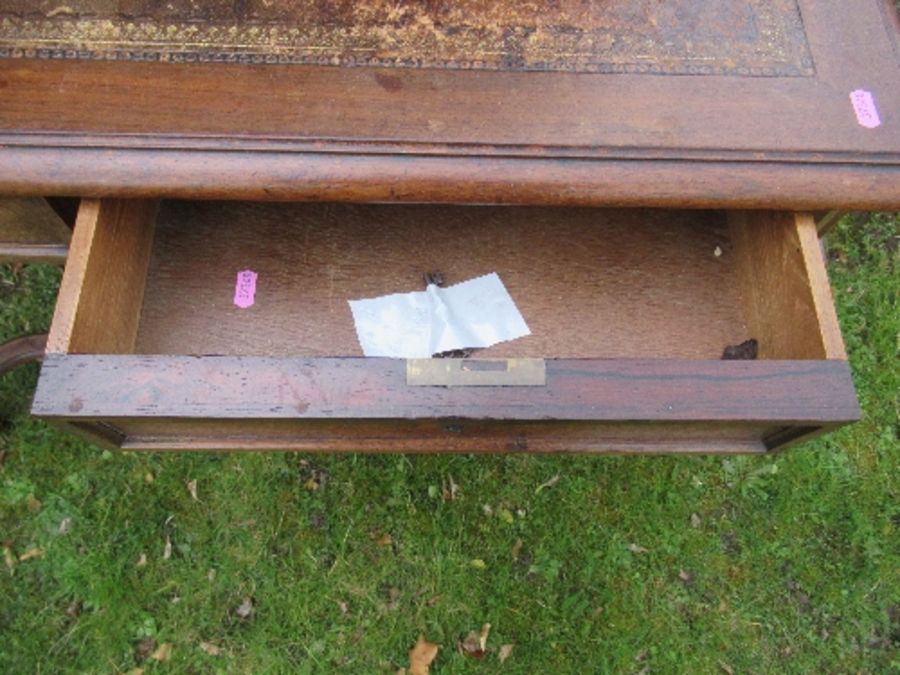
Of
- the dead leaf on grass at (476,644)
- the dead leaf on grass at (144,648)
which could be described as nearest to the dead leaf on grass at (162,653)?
the dead leaf on grass at (144,648)

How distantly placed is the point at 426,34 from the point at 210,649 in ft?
4.53

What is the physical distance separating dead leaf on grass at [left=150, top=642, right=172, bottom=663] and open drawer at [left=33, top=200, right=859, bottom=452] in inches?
26.5

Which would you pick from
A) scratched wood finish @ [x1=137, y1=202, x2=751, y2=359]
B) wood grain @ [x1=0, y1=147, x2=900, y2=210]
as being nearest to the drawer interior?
scratched wood finish @ [x1=137, y1=202, x2=751, y2=359]

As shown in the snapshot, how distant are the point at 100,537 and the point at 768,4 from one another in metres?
1.81

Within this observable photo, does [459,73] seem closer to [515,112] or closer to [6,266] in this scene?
[515,112]

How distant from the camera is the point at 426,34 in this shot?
1.43m

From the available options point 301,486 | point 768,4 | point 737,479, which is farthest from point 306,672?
point 768,4

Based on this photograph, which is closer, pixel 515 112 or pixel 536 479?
pixel 515 112

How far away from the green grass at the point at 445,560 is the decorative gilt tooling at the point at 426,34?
0.99 metres

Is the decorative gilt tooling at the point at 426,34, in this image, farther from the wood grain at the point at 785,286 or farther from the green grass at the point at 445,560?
the green grass at the point at 445,560

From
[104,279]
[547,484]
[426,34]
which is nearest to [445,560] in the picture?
[547,484]

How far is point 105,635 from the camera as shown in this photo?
1.86 meters

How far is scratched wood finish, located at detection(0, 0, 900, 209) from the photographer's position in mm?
1293

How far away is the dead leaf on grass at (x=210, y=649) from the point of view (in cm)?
186
